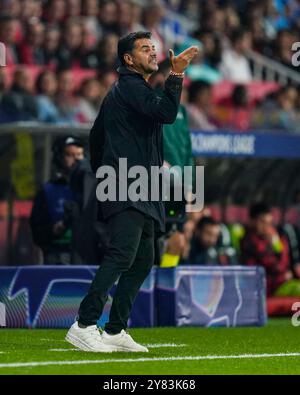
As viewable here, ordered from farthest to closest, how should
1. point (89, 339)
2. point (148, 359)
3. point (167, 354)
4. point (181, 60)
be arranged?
point (167, 354) → point (89, 339) → point (181, 60) → point (148, 359)

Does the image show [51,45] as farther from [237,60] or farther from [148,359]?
[148,359]

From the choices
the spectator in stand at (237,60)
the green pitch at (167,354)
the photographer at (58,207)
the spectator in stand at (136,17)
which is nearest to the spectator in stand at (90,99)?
the photographer at (58,207)

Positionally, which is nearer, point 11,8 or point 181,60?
point 181,60

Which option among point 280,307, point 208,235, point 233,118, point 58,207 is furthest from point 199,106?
point 58,207

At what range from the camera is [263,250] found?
47.6ft

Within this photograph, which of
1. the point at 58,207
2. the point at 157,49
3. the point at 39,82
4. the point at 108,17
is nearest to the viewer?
the point at 58,207

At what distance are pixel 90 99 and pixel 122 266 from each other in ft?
23.6

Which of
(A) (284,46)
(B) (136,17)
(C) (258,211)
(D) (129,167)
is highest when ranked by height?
(B) (136,17)

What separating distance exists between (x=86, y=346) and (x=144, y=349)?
16.2 inches

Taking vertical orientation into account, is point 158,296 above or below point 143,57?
below

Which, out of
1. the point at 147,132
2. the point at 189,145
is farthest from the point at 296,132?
the point at 147,132

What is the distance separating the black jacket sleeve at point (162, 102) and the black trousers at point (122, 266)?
65cm

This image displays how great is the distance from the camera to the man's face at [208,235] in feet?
46.0

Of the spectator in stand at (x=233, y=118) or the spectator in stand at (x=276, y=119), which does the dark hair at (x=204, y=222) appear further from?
the spectator in stand at (x=276, y=119)
